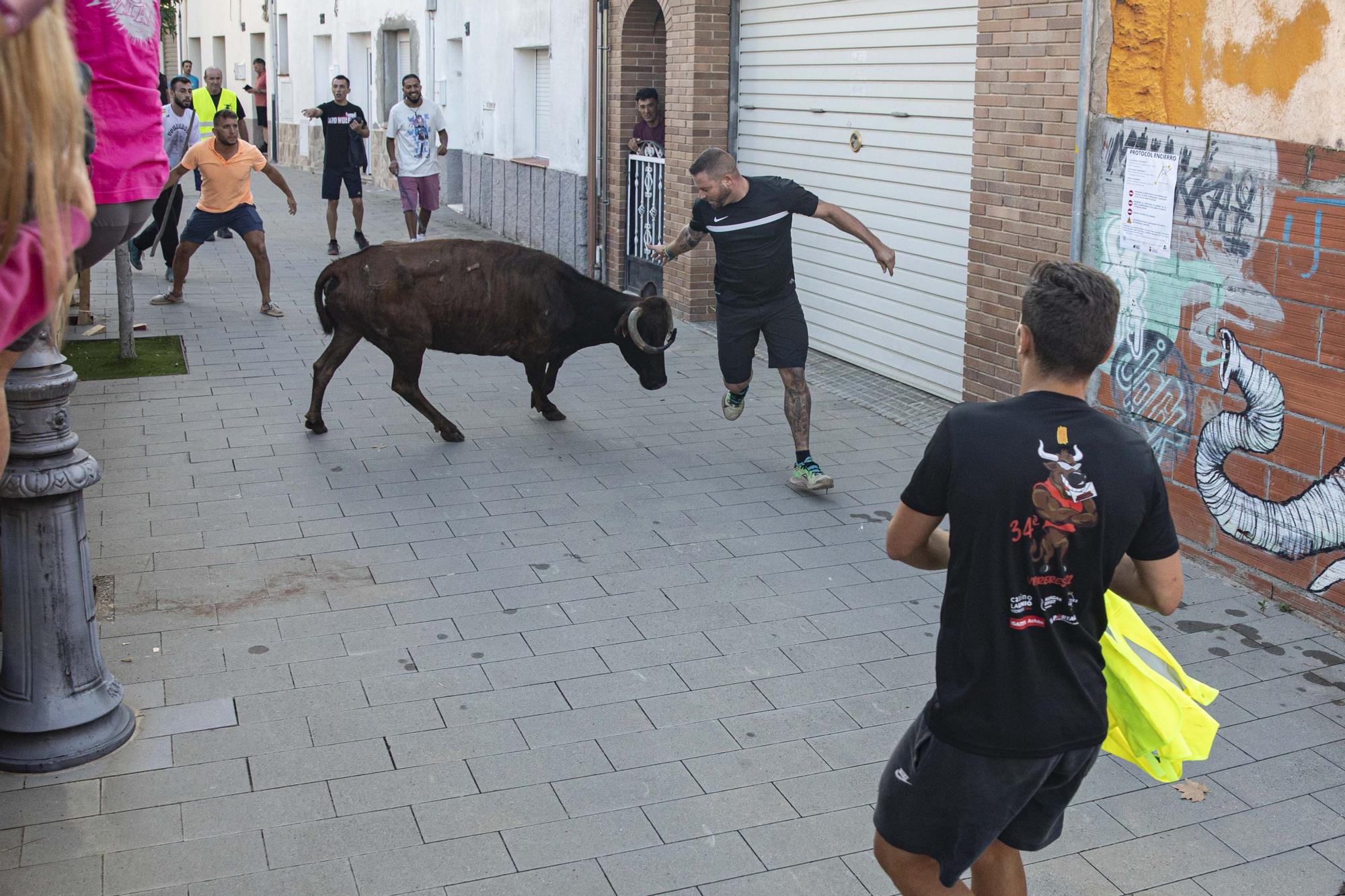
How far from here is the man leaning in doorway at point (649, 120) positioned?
1356 centimetres

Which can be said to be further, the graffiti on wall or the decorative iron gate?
the decorative iron gate

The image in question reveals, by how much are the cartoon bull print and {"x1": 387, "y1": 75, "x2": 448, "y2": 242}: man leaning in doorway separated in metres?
13.7

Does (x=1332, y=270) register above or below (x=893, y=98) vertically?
below

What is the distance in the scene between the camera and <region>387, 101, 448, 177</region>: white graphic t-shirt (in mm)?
15836

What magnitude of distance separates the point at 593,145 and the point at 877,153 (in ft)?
16.7

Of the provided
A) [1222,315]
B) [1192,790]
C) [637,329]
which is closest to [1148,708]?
[1192,790]

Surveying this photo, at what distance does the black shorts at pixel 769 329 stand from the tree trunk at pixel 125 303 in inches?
183

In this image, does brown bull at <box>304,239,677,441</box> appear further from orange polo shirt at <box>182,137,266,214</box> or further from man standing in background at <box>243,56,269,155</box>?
man standing in background at <box>243,56,269,155</box>

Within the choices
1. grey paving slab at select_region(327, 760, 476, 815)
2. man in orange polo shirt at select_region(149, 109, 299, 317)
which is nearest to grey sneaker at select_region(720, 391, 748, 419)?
grey paving slab at select_region(327, 760, 476, 815)

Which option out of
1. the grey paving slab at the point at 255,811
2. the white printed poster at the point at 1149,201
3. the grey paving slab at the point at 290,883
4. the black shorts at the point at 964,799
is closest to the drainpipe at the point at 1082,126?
the white printed poster at the point at 1149,201

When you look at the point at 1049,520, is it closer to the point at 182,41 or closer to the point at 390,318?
the point at 390,318

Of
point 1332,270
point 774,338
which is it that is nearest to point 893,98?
point 774,338

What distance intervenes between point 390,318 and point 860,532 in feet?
10.7

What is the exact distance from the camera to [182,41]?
39875 mm
